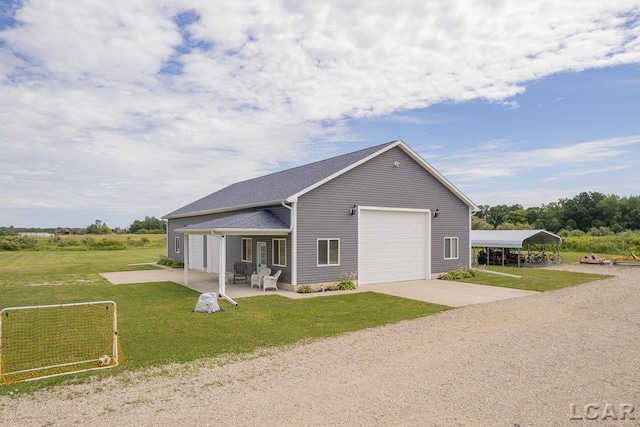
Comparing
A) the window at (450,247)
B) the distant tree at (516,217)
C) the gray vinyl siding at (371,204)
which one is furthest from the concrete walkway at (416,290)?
the distant tree at (516,217)

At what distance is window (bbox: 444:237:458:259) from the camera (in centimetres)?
2020

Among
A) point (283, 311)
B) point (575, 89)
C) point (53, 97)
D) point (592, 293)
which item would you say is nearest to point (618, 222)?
point (575, 89)

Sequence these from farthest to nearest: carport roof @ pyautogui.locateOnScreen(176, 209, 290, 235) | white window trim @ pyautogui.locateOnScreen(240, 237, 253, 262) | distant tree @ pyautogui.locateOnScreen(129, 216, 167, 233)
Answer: distant tree @ pyautogui.locateOnScreen(129, 216, 167, 233) < white window trim @ pyautogui.locateOnScreen(240, 237, 253, 262) < carport roof @ pyautogui.locateOnScreen(176, 209, 290, 235)

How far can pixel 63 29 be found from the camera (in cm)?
1225

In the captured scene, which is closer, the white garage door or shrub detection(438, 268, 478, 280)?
the white garage door

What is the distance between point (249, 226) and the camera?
47.5ft

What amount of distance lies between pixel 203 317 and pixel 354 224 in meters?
7.85

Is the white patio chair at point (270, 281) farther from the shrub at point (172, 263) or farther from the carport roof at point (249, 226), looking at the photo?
the shrub at point (172, 263)

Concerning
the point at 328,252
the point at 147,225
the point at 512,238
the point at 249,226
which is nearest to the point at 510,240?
the point at 512,238

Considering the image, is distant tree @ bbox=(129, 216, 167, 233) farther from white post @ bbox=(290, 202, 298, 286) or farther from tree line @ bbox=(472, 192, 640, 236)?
white post @ bbox=(290, 202, 298, 286)

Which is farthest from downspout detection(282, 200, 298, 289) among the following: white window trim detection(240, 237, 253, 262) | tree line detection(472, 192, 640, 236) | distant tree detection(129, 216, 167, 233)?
distant tree detection(129, 216, 167, 233)

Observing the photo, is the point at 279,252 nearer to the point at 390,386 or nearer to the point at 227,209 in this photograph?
the point at 227,209

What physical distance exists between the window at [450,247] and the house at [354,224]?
5 centimetres

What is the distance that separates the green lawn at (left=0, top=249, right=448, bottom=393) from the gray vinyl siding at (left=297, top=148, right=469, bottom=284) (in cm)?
207
